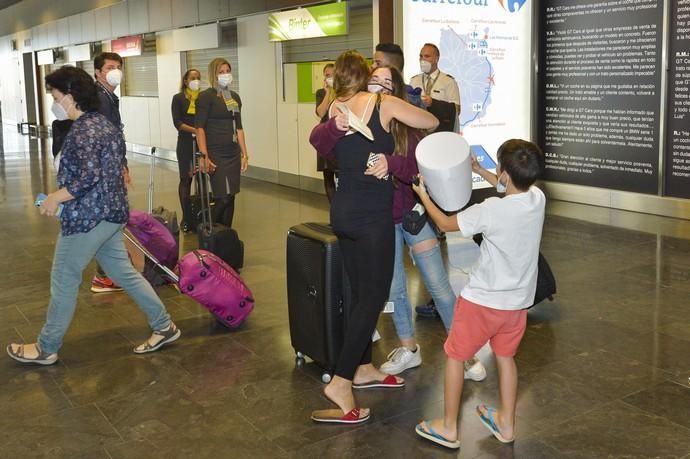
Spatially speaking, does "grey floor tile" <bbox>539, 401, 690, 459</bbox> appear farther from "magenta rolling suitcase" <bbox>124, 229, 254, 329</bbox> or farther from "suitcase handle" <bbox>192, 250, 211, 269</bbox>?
"suitcase handle" <bbox>192, 250, 211, 269</bbox>

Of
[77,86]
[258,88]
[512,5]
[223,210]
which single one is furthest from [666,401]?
[258,88]

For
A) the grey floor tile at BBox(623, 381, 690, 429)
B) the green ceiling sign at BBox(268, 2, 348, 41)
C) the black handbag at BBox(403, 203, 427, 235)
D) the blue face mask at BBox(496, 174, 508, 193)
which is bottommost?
the grey floor tile at BBox(623, 381, 690, 429)

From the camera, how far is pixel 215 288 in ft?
14.0

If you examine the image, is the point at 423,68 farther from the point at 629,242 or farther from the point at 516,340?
the point at 516,340

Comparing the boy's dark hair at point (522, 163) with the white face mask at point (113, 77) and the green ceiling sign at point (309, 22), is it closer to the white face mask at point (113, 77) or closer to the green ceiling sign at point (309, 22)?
the white face mask at point (113, 77)

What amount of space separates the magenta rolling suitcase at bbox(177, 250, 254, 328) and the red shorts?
1716 millimetres

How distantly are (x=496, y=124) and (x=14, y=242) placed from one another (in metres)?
4.79

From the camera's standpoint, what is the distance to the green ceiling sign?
29.3ft

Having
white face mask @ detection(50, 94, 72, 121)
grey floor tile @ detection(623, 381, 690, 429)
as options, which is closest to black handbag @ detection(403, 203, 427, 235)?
grey floor tile @ detection(623, 381, 690, 429)

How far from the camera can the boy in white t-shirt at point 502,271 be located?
2.73 meters

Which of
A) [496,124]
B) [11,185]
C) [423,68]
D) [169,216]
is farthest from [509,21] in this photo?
[11,185]

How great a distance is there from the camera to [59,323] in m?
3.84

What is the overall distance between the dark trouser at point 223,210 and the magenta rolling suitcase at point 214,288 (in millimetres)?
1812

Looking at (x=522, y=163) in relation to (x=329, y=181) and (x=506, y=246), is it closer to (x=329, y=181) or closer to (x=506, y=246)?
(x=506, y=246)
